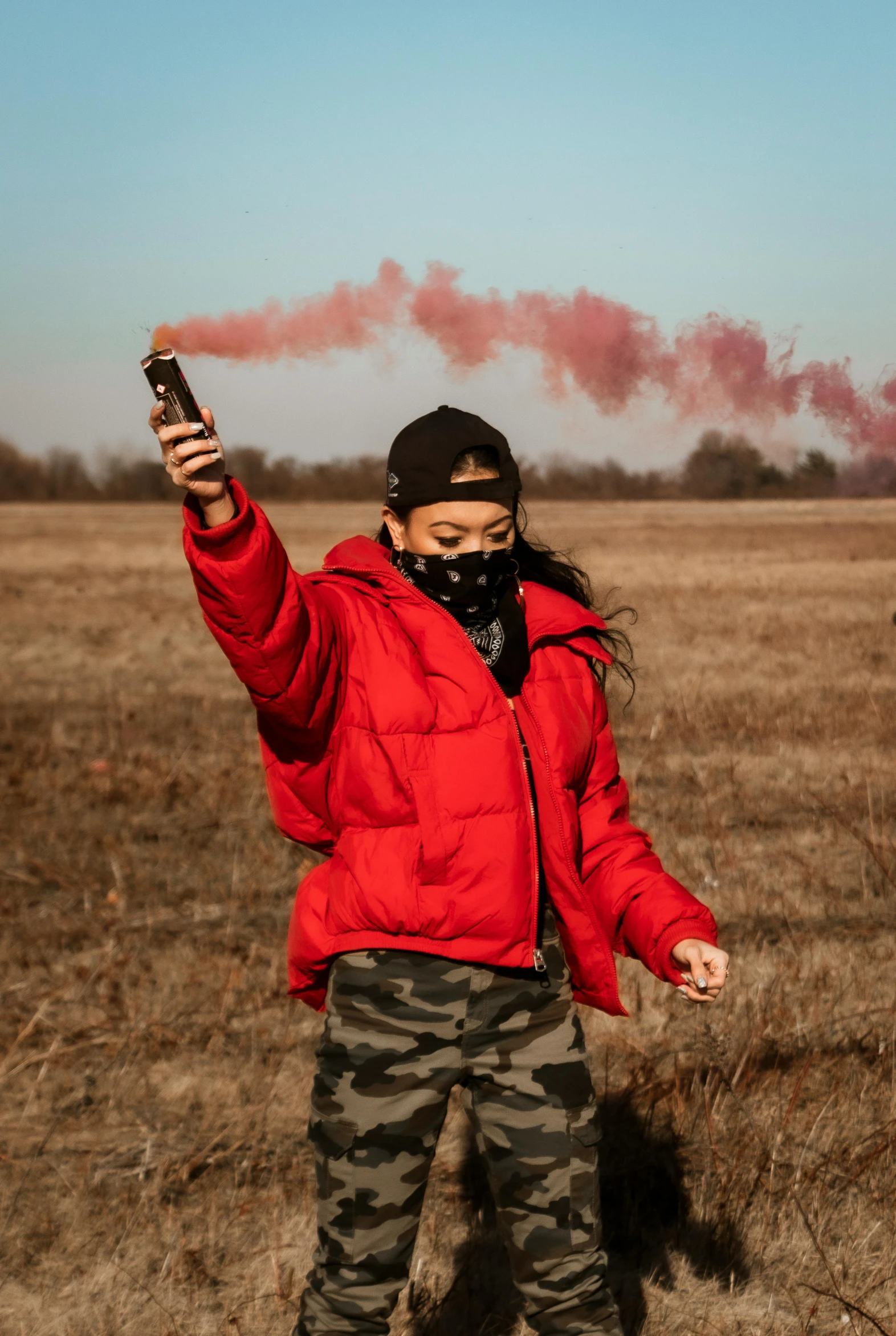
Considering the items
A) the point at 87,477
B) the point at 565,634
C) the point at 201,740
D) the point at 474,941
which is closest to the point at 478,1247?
the point at 474,941

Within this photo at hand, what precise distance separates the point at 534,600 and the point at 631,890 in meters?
0.59

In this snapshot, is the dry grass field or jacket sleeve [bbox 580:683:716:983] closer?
jacket sleeve [bbox 580:683:716:983]

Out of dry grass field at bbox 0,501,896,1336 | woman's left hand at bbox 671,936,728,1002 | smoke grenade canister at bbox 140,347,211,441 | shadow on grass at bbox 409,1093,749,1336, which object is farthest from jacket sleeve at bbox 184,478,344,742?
shadow on grass at bbox 409,1093,749,1336

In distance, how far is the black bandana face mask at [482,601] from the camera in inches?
90.3

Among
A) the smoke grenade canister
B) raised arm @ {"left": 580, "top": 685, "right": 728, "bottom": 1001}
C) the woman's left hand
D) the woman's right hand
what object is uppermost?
the smoke grenade canister

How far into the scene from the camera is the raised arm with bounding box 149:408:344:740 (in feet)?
6.21

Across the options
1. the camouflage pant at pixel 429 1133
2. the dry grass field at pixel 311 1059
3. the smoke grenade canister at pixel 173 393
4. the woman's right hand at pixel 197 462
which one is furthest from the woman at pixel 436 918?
the dry grass field at pixel 311 1059

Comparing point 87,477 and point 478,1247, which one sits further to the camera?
point 87,477

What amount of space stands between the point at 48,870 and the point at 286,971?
1.70 m

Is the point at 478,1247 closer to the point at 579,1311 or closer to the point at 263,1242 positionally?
the point at 263,1242

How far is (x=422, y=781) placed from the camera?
2148 millimetres

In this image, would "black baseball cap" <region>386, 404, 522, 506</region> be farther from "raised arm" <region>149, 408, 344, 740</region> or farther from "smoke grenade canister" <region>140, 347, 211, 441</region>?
"smoke grenade canister" <region>140, 347, 211, 441</region>

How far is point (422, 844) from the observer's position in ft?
6.97

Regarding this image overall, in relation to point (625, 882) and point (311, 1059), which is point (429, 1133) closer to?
point (625, 882)
